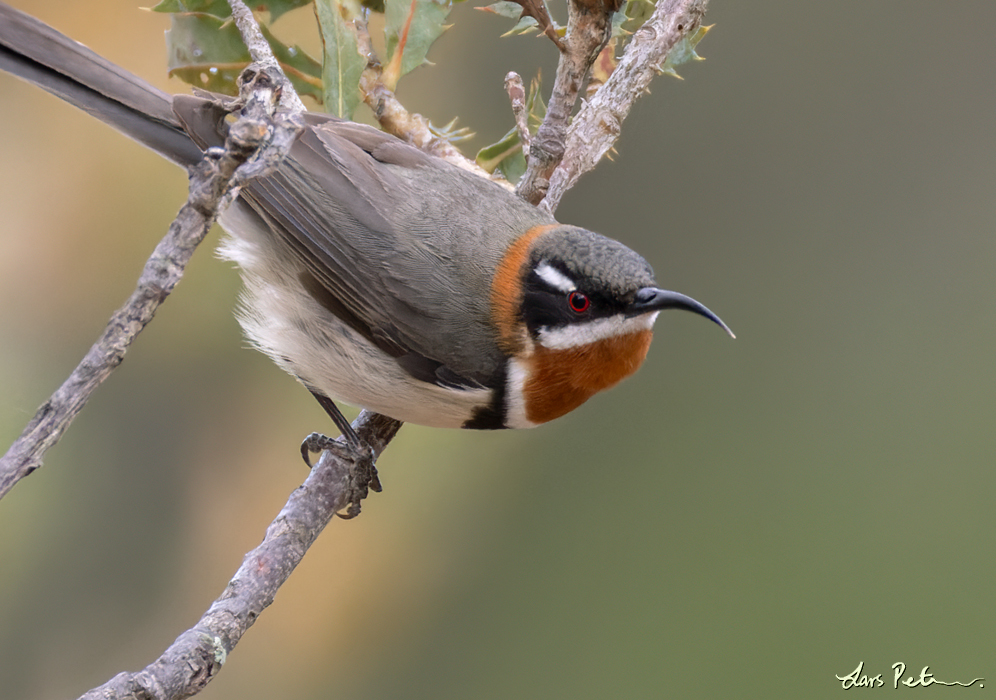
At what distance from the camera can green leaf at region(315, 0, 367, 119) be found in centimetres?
228

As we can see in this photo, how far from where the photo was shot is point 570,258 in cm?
212

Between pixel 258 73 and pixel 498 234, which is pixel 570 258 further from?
pixel 258 73

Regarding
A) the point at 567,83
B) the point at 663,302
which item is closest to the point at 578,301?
the point at 663,302

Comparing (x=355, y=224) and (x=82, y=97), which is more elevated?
(x=355, y=224)

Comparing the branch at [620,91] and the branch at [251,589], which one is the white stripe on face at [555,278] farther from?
the branch at [251,589]

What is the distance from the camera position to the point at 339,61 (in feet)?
7.76

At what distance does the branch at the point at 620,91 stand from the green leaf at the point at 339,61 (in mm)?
731

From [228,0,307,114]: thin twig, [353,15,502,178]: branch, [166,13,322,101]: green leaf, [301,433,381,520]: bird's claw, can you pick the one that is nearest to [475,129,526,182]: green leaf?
[353,15,502,178]: branch

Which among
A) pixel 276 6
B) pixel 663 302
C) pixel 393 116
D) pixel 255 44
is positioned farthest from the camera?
pixel 393 116

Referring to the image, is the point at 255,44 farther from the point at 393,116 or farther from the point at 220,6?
the point at 393,116

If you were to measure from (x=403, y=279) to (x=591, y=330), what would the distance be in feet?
1.87

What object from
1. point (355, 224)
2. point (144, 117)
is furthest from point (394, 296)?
point (144, 117)

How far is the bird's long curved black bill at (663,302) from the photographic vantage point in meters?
1.96

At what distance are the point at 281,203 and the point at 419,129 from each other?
0.72 m
